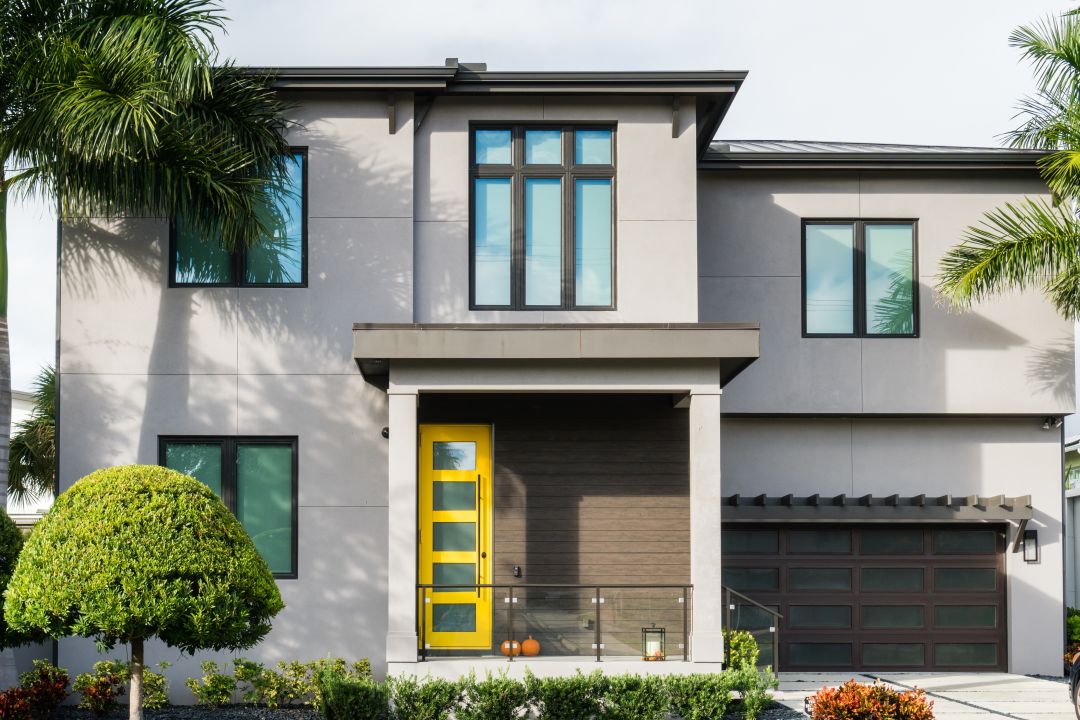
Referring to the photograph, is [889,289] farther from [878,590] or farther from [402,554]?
[402,554]

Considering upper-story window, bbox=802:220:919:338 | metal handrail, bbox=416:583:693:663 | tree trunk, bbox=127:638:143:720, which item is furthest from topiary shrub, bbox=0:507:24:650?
upper-story window, bbox=802:220:919:338

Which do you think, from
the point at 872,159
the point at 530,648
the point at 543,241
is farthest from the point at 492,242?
the point at 872,159

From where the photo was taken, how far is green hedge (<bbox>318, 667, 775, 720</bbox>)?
1084 centimetres

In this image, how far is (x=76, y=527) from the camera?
9078 mm

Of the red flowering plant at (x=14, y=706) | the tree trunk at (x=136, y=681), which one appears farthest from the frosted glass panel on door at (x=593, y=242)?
the red flowering plant at (x=14, y=706)

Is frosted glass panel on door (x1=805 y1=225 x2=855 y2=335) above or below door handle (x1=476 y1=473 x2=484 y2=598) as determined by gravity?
above

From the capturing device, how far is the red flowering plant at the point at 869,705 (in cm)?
975

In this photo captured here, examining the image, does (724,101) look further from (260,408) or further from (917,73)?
(917,73)

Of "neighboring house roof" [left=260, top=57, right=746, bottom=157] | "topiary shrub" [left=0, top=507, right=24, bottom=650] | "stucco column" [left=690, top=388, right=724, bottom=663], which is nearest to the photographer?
"topiary shrub" [left=0, top=507, right=24, bottom=650]

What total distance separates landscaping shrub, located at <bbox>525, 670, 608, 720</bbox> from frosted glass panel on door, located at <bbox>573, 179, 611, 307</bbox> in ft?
14.5

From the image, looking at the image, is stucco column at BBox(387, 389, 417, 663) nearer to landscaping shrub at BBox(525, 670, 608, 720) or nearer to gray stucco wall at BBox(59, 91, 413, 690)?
landscaping shrub at BBox(525, 670, 608, 720)

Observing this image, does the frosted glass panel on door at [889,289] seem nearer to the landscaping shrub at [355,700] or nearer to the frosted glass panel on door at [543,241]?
the frosted glass panel on door at [543,241]

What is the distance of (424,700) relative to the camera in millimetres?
10828

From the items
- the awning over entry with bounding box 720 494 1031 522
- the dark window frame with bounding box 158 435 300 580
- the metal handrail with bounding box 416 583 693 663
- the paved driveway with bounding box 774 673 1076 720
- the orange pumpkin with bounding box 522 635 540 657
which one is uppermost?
the dark window frame with bounding box 158 435 300 580
